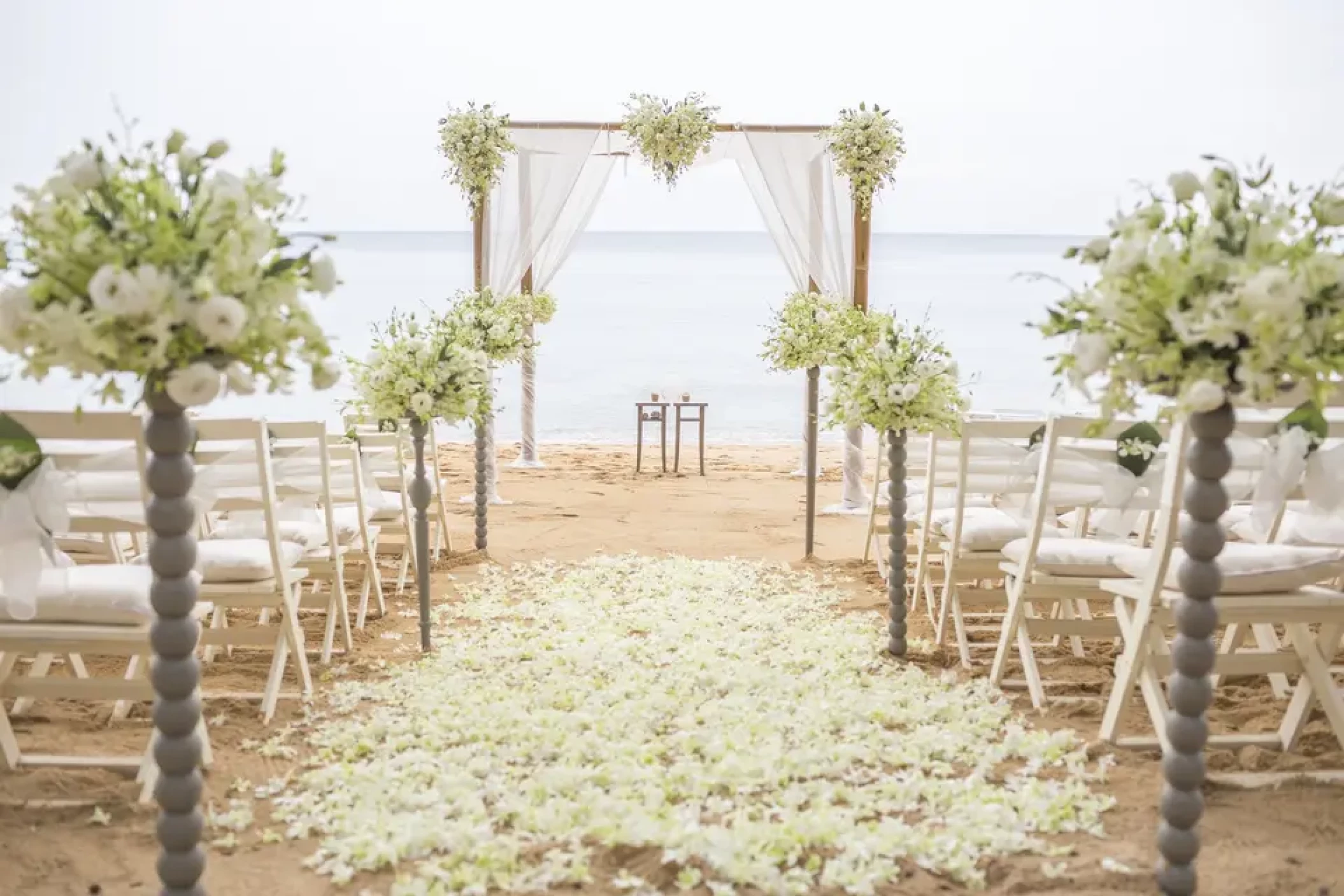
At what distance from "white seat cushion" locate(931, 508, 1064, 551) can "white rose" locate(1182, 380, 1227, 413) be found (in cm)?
229

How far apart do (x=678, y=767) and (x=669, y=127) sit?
597 centimetres

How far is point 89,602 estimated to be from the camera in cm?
309

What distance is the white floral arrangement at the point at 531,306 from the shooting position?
9.02 m

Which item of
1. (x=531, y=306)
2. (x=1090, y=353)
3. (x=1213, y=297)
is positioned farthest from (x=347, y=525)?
(x=531, y=306)

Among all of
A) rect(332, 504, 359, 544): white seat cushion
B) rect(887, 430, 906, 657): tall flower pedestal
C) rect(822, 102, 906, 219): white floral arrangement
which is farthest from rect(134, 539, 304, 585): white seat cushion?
rect(822, 102, 906, 219): white floral arrangement

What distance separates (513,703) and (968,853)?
1.75 m

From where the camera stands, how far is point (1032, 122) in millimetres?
30297

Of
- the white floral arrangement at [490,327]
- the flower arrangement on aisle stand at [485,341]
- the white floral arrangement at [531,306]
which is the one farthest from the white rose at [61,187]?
the white floral arrangement at [531,306]

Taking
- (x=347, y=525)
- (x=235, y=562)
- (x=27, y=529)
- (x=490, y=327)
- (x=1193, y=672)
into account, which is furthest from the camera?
(x=490, y=327)

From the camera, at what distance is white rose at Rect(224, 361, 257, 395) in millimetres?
2256

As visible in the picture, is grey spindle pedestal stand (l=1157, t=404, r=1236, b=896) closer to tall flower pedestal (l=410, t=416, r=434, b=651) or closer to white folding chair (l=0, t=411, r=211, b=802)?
white folding chair (l=0, t=411, r=211, b=802)

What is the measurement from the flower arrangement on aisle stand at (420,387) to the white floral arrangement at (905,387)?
5.32 feet

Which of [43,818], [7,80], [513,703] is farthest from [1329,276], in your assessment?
[7,80]

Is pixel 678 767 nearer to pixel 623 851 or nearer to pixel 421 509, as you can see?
pixel 623 851
